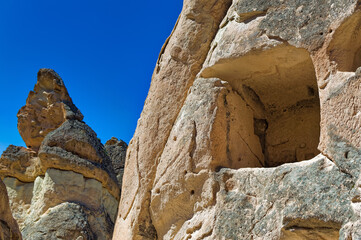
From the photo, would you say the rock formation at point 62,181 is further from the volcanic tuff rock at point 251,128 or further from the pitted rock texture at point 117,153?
the volcanic tuff rock at point 251,128

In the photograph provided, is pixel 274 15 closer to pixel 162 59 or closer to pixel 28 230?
pixel 162 59

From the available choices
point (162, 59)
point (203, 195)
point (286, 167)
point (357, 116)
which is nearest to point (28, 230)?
point (162, 59)

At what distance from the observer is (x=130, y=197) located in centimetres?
568

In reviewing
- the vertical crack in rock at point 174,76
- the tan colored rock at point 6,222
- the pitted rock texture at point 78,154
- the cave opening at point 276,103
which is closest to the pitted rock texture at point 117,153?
the pitted rock texture at point 78,154

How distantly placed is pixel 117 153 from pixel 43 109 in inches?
132

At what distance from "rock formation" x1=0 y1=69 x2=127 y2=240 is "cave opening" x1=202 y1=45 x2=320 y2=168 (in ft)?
17.6

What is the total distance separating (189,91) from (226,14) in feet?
3.01

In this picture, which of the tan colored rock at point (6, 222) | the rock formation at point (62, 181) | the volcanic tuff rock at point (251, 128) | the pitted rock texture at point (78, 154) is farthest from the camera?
the pitted rock texture at point (78, 154)

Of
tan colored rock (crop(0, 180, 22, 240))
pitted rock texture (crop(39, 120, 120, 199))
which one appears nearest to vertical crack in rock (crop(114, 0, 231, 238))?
tan colored rock (crop(0, 180, 22, 240))

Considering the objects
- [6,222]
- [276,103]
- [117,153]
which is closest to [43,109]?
[117,153]

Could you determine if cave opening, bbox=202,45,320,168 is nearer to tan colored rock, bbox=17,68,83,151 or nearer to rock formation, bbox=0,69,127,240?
rock formation, bbox=0,69,127,240

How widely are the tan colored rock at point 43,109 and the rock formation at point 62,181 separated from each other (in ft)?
0.09

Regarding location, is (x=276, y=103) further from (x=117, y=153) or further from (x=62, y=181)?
(x=117, y=153)

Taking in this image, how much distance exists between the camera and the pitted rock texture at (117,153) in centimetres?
1559
